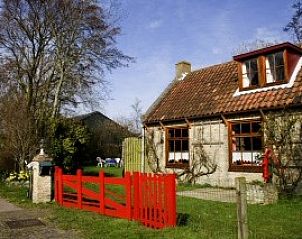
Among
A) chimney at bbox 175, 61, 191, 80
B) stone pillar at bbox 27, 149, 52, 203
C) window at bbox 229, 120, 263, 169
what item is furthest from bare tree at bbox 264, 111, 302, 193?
chimney at bbox 175, 61, 191, 80

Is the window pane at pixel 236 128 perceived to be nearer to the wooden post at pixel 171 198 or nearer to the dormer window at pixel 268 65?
the dormer window at pixel 268 65

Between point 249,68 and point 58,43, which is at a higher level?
point 58,43

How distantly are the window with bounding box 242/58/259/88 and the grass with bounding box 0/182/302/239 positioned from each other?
5993 millimetres

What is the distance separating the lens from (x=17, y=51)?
25000 mm

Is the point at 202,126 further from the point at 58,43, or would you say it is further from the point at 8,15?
the point at 8,15

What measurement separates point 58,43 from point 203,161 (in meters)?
12.5

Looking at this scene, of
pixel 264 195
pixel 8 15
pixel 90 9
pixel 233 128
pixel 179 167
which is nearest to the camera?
pixel 264 195

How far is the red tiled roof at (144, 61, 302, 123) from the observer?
15258 mm

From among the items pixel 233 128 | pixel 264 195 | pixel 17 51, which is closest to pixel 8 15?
pixel 17 51

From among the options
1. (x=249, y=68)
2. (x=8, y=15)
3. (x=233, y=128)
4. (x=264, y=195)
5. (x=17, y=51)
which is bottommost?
(x=264, y=195)

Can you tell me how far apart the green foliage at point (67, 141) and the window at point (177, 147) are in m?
6.26

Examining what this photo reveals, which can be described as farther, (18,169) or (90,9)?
(90,9)

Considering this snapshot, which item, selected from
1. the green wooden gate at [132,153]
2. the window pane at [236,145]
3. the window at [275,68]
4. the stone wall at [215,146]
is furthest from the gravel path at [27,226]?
the window at [275,68]

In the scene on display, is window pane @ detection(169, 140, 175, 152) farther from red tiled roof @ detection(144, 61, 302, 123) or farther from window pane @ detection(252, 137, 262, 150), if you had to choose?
window pane @ detection(252, 137, 262, 150)
